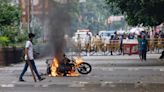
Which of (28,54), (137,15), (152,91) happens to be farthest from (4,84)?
(137,15)

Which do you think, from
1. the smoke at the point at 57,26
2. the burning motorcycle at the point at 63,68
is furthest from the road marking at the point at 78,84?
the burning motorcycle at the point at 63,68

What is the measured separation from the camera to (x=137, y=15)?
105ft

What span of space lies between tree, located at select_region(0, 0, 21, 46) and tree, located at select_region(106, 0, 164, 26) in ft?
31.2

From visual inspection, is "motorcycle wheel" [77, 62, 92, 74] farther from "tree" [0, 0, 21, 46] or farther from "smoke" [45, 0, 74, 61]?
"tree" [0, 0, 21, 46]

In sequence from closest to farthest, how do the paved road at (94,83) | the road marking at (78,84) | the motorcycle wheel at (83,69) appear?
the paved road at (94,83) → the road marking at (78,84) → the motorcycle wheel at (83,69)

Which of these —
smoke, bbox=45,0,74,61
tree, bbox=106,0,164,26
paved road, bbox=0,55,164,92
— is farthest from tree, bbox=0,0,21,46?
smoke, bbox=45,0,74,61

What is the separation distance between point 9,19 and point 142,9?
14326mm

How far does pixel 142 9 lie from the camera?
3106 cm

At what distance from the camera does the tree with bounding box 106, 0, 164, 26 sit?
3030cm

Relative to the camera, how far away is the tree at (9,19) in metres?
40.5

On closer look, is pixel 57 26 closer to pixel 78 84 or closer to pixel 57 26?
pixel 57 26

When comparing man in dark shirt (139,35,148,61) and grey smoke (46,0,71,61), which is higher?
grey smoke (46,0,71,61)

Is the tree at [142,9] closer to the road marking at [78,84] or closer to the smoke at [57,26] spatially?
the smoke at [57,26]

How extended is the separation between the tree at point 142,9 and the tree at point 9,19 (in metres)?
9.52
